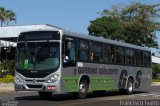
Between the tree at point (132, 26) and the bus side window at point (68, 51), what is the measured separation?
48.9 meters

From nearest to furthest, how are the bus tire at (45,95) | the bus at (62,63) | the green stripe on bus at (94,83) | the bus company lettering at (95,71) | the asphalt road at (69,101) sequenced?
the asphalt road at (69,101) → the bus at (62,63) → the green stripe on bus at (94,83) → the bus company lettering at (95,71) → the bus tire at (45,95)

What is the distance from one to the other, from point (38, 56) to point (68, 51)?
4.68 ft

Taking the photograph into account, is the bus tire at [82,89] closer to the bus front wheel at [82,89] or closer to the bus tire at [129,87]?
the bus front wheel at [82,89]

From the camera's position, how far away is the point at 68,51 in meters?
21.7

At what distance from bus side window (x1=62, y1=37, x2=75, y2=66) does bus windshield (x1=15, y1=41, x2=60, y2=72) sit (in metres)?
0.40

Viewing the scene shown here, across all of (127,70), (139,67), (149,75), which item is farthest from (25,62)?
(149,75)

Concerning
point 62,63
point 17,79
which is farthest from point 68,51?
point 17,79

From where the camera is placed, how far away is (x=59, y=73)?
68.9 feet

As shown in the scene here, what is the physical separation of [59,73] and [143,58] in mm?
11539

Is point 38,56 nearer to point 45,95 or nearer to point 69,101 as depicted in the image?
point 69,101

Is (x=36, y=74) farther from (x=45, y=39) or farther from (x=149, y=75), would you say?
(x=149, y=75)

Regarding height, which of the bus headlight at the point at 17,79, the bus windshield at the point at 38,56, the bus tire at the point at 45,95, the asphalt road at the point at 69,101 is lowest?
the asphalt road at the point at 69,101

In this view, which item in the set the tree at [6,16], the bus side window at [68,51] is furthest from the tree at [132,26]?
the bus side window at [68,51]

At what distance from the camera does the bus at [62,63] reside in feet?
69.2
